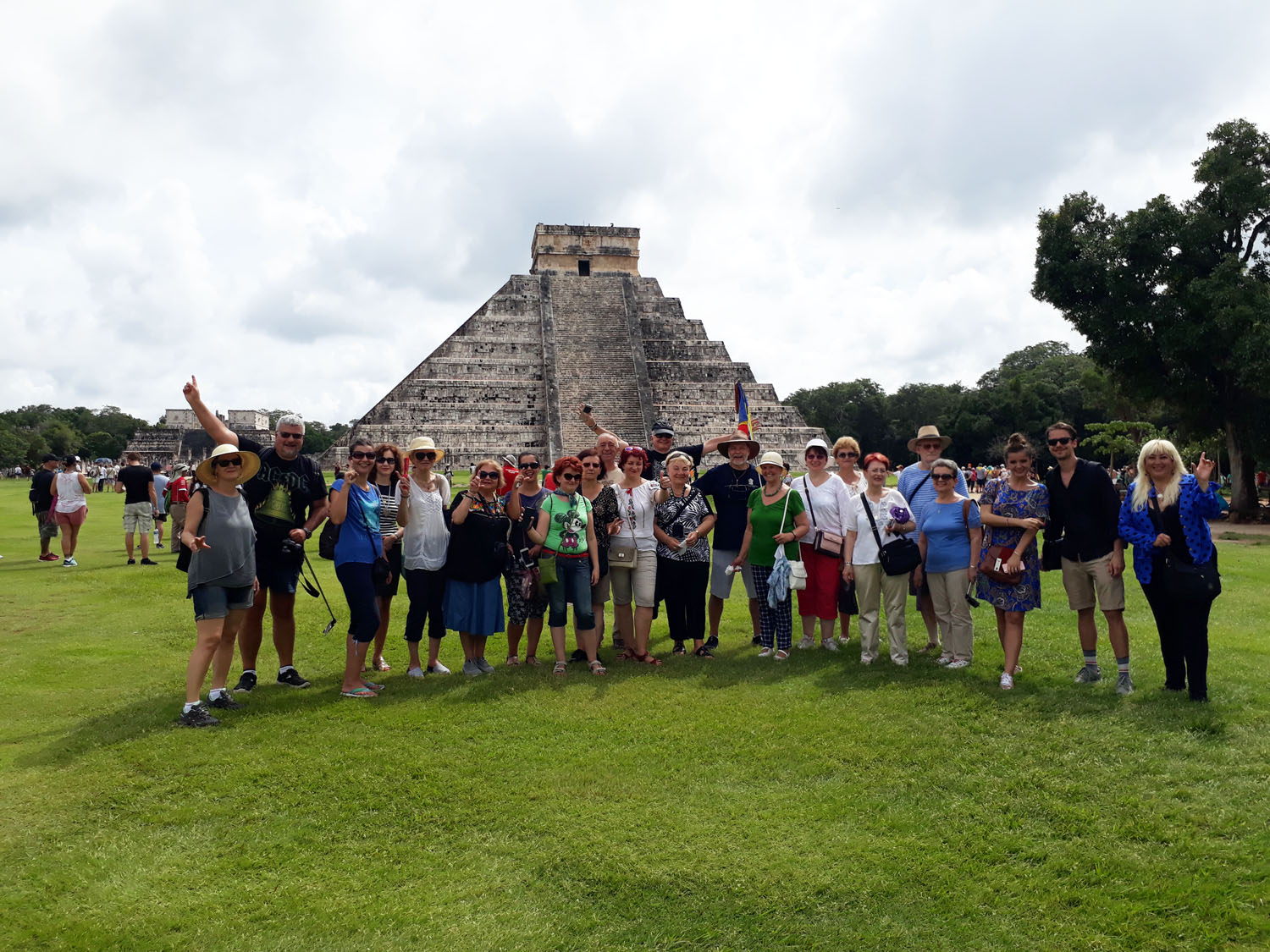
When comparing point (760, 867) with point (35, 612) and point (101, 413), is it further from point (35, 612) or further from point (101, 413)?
point (101, 413)

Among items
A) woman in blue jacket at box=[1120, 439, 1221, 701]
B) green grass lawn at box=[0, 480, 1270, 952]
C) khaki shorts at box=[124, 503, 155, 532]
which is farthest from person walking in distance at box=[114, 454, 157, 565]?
woman in blue jacket at box=[1120, 439, 1221, 701]

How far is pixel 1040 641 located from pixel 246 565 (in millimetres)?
5839

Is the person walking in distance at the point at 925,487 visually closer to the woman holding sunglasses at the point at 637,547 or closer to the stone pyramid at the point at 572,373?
the woman holding sunglasses at the point at 637,547

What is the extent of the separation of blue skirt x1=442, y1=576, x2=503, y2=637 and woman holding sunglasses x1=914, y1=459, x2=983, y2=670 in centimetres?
312

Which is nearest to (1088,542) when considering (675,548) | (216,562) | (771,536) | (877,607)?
(877,607)

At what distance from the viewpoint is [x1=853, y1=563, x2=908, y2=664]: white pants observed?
6.23m

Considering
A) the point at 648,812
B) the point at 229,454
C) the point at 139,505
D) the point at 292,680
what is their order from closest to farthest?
the point at 648,812 < the point at 229,454 < the point at 292,680 < the point at 139,505

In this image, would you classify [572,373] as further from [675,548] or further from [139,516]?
[675,548]

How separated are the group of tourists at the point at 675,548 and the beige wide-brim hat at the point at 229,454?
16mm

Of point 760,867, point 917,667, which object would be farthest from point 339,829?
point 917,667

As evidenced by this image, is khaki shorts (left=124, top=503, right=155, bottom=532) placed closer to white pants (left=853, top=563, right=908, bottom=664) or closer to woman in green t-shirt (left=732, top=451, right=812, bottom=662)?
woman in green t-shirt (left=732, top=451, right=812, bottom=662)

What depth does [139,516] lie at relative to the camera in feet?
37.7

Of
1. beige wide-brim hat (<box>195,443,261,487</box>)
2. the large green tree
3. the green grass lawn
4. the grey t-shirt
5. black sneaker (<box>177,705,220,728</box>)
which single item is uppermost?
the large green tree

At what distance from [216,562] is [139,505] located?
7689 millimetres
